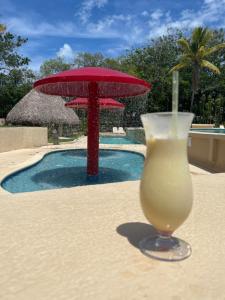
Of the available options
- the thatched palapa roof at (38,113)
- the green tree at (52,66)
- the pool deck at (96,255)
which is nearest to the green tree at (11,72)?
the thatched palapa roof at (38,113)

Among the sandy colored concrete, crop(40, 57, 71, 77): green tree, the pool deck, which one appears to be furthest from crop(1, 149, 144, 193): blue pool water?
crop(40, 57, 71, 77): green tree

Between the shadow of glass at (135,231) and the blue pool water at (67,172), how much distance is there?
4.12m

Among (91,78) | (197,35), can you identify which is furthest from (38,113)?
(91,78)

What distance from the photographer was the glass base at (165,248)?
2.09 metres

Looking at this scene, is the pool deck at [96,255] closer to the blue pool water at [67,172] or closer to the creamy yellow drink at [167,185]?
the creamy yellow drink at [167,185]

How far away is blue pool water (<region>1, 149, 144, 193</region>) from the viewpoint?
6.83m

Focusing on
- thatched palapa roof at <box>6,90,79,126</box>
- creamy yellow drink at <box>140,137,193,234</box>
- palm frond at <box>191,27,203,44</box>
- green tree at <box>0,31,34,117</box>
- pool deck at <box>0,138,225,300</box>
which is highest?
palm frond at <box>191,27,203,44</box>

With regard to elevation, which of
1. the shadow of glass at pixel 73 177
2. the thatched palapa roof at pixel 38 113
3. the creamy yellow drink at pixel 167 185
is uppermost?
the thatched palapa roof at pixel 38 113

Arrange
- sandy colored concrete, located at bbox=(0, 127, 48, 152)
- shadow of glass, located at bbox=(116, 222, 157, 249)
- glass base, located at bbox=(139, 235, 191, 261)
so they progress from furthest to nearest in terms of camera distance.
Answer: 1. sandy colored concrete, located at bbox=(0, 127, 48, 152)
2. shadow of glass, located at bbox=(116, 222, 157, 249)
3. glass base, located at bbox=(139, 235, 191, 261)

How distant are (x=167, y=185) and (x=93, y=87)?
584 cm

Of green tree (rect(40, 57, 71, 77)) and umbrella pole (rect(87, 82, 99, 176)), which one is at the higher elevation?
green tree (rect(40, 57, 71, 77))

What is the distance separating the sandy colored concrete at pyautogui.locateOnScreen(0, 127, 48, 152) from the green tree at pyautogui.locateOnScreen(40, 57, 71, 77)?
31.1 metres

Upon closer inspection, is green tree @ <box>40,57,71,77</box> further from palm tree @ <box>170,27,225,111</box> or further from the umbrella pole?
the umbrella pole

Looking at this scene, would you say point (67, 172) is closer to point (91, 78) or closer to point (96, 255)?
point (91, 78)
